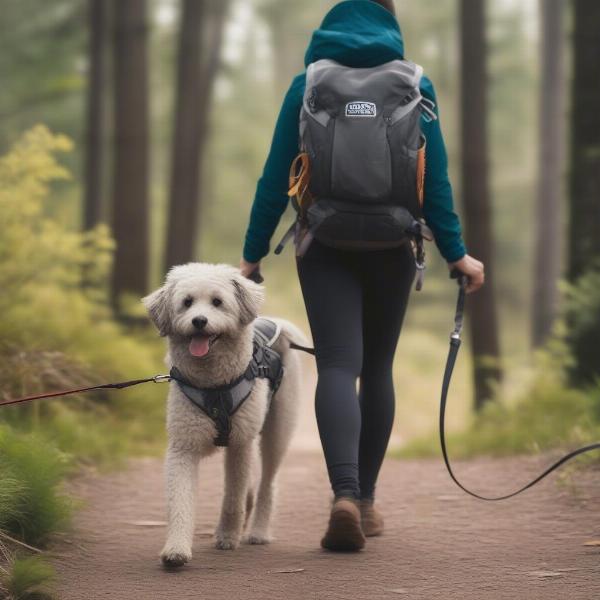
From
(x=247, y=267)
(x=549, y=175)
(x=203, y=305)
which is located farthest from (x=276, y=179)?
(x=549, y=175)

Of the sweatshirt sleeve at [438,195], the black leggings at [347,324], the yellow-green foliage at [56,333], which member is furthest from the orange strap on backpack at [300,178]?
the yellow-green foliage at [56,333]

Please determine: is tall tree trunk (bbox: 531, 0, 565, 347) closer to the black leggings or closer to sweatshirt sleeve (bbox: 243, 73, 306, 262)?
the black leggings

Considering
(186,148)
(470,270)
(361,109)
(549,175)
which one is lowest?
(549,175)

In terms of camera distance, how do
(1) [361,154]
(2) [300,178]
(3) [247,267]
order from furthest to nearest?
(3) [247,267]
(2) [300,178]
(1) [361,154]

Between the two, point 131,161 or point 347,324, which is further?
point 131,161

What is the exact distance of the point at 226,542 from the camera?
4.85m

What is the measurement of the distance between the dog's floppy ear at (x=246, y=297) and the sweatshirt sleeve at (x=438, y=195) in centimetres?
89

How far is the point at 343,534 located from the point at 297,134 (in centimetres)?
180

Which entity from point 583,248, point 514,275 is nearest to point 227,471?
point 583,248

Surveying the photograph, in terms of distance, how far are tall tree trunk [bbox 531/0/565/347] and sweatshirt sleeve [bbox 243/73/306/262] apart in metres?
12.1

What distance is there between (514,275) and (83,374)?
99.7ft

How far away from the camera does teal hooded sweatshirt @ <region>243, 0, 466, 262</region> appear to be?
461 centimetres

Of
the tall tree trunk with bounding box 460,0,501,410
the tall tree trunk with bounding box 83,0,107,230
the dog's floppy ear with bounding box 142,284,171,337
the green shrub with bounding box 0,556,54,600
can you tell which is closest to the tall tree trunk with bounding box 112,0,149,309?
the tall tree trunk with bounding box 83,0,107,230

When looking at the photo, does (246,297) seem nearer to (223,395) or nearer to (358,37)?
(223,395)
